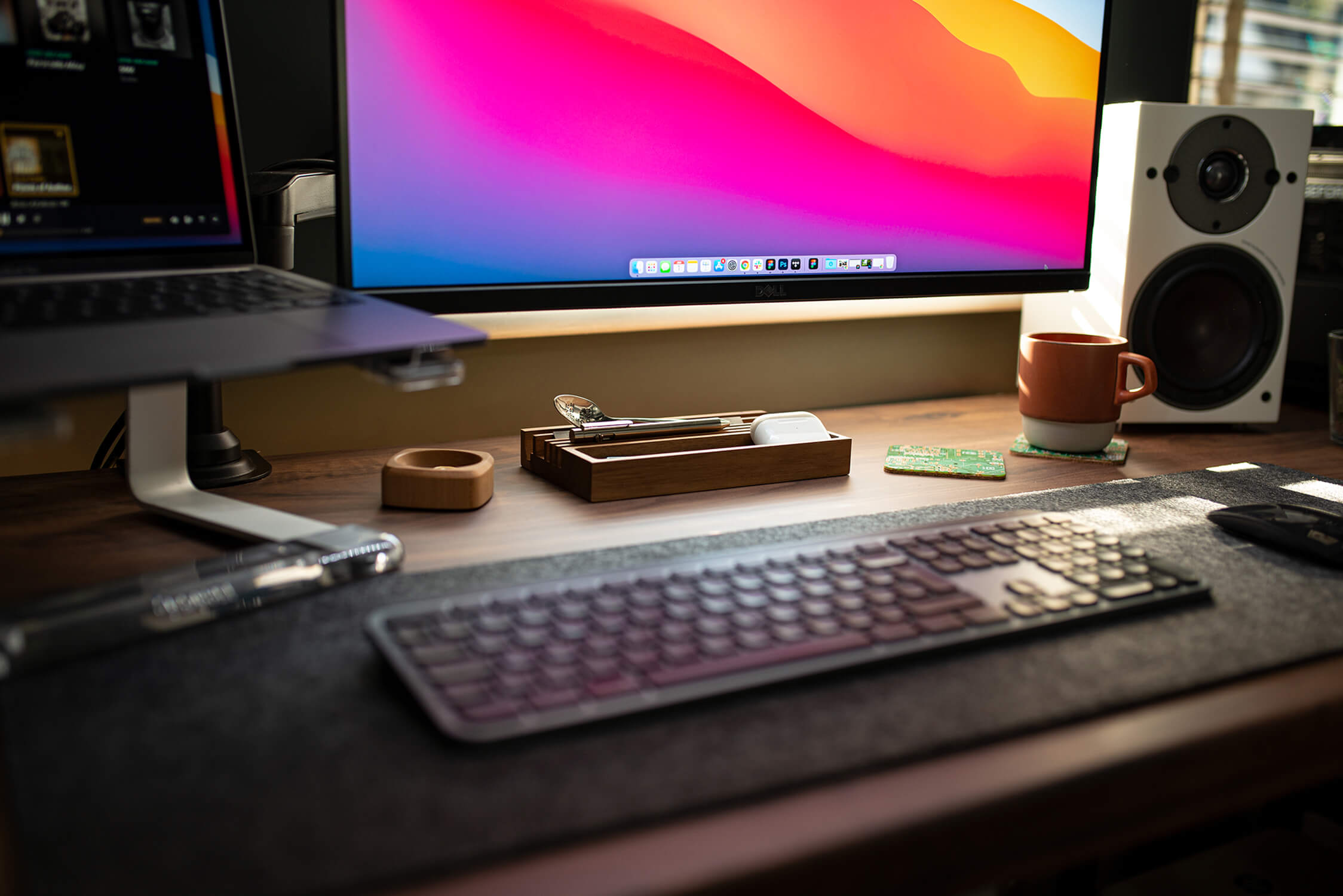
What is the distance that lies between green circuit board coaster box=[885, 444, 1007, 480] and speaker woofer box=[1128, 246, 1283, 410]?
240mm

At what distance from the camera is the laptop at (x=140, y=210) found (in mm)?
525

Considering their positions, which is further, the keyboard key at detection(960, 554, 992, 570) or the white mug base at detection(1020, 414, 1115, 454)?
the white mug base at detection(1020, 414, 1115, 454)

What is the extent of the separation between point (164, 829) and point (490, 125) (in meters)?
0.55

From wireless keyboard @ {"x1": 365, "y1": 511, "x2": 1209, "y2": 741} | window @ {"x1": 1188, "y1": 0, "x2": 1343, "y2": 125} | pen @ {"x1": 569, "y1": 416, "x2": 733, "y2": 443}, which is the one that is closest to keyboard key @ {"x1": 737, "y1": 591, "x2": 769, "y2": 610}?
wireless keyboard @ {"x1": 365, "y1": 511, "x2": 1209, "y2": 741}

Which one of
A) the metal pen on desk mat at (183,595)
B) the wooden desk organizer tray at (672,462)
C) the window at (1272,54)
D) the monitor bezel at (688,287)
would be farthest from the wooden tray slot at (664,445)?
the window at (1272,54)

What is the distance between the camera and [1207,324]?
102 cm

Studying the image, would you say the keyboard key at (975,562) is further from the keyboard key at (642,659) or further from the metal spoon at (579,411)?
the metal spoon at (579,411)

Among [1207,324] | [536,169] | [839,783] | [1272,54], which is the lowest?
[839,783]

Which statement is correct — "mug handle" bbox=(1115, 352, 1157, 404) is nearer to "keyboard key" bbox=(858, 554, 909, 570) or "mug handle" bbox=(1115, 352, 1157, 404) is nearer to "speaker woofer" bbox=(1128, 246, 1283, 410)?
"speaker woofer" bbox=(1128, 246, 1283, 410)

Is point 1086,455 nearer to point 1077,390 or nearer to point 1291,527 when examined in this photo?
point 1077,390

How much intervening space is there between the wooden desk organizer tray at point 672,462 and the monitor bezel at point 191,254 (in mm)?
251

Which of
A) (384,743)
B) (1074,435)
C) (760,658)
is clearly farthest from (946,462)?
(384,743)

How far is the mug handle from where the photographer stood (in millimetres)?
868

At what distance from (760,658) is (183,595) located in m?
0.28
